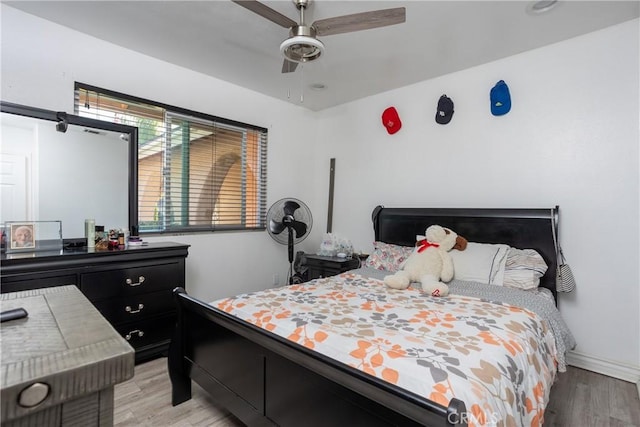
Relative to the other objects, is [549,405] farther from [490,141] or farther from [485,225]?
[490,141]

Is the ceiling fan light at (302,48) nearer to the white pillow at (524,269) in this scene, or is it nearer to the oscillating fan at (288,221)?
the oscillating fan at (288,221)

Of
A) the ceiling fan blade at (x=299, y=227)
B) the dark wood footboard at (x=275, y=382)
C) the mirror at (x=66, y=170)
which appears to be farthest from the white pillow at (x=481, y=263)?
the mirror at (x=66, y=170)

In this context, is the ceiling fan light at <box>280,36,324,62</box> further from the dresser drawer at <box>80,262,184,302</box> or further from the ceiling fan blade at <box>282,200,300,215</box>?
the dresser drawer at <box>80,262,184,302</box>

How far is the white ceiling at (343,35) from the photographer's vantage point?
7.02 ft

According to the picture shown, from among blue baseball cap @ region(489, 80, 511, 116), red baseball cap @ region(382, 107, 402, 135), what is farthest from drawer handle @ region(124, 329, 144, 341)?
blue baseball cap @ region(489, 80, 511, 116)

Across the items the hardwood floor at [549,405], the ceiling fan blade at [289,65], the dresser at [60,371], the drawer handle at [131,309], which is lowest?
the hardwood floor at [549,405]

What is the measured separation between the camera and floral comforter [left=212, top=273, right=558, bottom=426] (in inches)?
43.7

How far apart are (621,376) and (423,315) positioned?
6.05 ft

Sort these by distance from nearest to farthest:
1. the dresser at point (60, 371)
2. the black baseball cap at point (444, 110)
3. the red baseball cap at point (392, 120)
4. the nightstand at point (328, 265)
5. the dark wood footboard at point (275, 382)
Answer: the dresser at point (60, 371)
the dark wood footboard at point (275, 382)
the black baseball cap at point (444, 110)
the nightstand at point (328, 265)
the red baseball cap at point (392, 120)

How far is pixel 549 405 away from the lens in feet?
6.65

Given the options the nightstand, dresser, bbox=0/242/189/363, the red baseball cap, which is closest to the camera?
dresser, bbox=0/242/189/363

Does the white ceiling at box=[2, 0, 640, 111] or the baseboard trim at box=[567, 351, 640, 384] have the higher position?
the white ceiling at box=[2, 0, 640, 111]

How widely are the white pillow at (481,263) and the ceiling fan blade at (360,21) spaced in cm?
178

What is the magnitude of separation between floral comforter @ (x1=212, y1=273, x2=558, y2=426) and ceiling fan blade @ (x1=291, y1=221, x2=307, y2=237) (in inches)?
48.9
